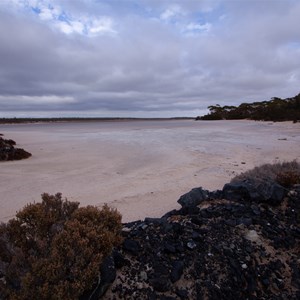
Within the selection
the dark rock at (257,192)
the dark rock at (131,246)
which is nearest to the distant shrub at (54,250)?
the dark rock at (131,246)

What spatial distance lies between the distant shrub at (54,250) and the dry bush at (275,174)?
470cm

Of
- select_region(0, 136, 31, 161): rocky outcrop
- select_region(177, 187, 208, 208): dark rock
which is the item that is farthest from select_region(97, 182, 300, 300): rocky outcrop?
select_region(0, 136, 31, 161): rocky outcrop

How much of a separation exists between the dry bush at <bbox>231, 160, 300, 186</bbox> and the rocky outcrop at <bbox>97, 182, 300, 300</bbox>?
1.77m

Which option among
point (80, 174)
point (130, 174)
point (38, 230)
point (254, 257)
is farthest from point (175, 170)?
point (38, 230)

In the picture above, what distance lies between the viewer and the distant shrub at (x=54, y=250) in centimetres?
285

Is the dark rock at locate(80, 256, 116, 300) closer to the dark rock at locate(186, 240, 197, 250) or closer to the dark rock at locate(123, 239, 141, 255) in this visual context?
the dark rock at locate(123, 239, 141, 255)

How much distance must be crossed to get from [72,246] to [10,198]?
5.85 metres

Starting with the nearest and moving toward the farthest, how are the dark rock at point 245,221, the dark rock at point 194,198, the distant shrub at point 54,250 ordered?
the distant shrub at point 54,250, the dark rock at point 245,221, the dark rock at point 194,198

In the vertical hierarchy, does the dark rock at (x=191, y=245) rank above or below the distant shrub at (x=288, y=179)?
below

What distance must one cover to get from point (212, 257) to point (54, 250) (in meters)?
2.12

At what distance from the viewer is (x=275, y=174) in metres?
8.09

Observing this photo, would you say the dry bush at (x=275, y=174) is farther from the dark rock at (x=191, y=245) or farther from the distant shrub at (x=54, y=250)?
the distant shrub at (x=54, y=250)

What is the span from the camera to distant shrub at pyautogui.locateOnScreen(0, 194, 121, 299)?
9.36 ft

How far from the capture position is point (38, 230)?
11.8ft
